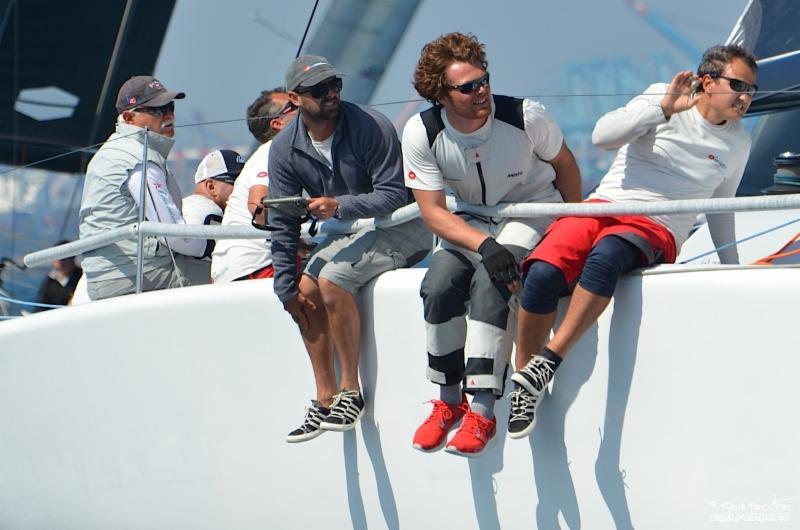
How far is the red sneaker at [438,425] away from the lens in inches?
108

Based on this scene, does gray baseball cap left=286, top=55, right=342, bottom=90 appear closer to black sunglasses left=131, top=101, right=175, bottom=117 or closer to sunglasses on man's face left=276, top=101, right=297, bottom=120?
sunglasses on man's face left=276, top=101, right=297, bottom=120

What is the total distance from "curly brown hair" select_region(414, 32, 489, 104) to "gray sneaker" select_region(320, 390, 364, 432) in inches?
28.9

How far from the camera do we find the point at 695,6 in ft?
11.6

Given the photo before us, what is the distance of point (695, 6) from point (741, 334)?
4.42 ft

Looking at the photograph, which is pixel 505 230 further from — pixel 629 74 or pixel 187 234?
pixel 187 234

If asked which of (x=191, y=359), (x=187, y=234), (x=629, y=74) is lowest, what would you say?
(x=191, y=359)

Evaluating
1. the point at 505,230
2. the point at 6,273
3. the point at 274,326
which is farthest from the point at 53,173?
the point at 505,230

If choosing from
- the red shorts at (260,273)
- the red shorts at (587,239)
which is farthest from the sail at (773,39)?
the red shorts at (260,273)

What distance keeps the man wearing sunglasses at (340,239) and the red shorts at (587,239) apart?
0.51m

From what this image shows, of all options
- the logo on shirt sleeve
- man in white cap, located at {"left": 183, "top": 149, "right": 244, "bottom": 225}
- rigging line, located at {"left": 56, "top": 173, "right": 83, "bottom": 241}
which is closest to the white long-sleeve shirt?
the logo on shirt sleeve

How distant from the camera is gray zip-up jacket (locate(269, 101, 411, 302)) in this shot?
3074 mm

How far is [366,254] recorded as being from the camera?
3070 millimetres

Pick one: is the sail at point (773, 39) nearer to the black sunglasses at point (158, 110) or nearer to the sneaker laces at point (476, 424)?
the sneaker laces at point (476, 424)

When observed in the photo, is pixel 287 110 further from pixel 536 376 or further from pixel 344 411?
pixel 536 376
